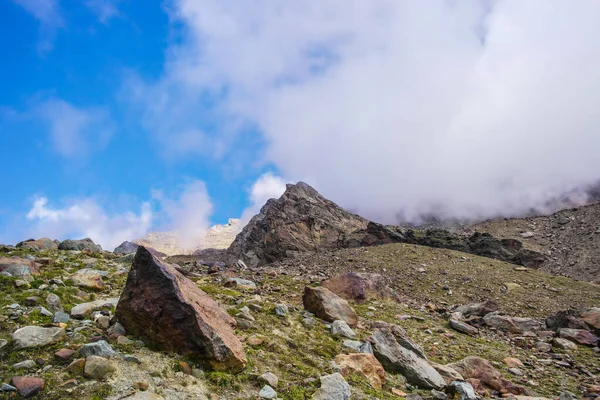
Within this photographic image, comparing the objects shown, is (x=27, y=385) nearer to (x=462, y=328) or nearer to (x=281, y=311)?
(x=281, y=311)

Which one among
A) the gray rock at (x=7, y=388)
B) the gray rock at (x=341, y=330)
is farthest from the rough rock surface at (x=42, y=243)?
the gray rock at (x=7, y=388)

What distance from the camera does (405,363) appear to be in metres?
10.3

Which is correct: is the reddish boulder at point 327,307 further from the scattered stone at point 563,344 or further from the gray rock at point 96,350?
the scattered stone at point 563,344

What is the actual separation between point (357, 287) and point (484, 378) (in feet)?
28.6

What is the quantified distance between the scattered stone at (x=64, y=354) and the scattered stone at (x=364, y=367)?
5.89 m

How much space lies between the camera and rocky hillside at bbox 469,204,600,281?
247ft

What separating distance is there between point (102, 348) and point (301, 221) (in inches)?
2291

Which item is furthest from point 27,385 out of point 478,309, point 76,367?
point 478,309

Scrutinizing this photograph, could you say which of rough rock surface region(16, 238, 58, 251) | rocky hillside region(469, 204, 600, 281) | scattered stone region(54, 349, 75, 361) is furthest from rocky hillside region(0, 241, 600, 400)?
rocky hillside region(469, 204, 600, 281)

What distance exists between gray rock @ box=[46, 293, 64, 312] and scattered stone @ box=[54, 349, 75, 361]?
307 centimetres

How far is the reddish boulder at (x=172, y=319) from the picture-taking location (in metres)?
7.56

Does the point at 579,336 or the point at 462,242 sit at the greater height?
the point at 462,242

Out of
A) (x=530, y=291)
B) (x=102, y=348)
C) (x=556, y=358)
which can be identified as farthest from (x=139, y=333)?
(x=530, y=291)

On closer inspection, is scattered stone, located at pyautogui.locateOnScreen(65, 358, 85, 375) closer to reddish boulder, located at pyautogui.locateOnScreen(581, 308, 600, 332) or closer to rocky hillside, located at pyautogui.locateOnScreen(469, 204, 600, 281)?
reddish boulder, located at pyautogui.locateOnScreen(581, 308, 600, 332)
